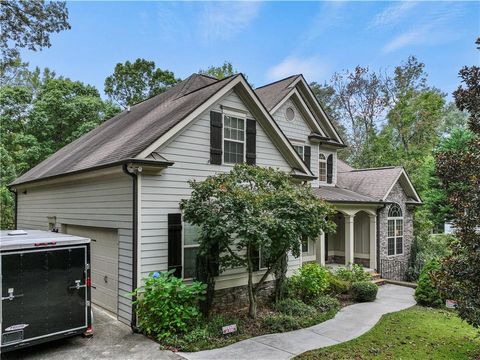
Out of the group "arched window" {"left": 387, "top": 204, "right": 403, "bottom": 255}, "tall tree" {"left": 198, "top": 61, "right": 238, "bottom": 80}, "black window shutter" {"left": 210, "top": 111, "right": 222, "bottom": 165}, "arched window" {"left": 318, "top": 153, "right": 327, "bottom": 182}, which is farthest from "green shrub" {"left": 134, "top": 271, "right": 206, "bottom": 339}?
"tall tree" {"left": 198, "top": 61, "right": 238, "bottom": 80}

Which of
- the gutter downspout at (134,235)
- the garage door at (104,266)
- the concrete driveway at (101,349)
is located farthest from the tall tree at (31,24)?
the concrete driveway at (101,349)

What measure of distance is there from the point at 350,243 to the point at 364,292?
3995mm

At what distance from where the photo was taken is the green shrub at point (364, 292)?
10.7 m

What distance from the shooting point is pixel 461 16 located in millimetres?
11305

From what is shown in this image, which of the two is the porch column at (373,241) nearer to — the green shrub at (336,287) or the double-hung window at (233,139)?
the green shrub at (336,287)

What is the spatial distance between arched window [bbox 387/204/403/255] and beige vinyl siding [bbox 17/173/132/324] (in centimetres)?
1258

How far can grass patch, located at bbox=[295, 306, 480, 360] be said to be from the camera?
6.36m

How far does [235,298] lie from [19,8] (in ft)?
39.4

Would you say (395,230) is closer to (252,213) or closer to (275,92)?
(275,92)

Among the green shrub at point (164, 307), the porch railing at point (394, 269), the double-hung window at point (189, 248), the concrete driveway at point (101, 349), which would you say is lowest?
the porch railing at point (394, 269)

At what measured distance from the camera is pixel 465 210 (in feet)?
19.6

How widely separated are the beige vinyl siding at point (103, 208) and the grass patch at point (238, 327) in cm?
169

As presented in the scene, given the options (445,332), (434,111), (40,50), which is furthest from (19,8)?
(434,111)

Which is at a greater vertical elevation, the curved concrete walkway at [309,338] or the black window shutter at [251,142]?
the black window shutter at [251,142]
